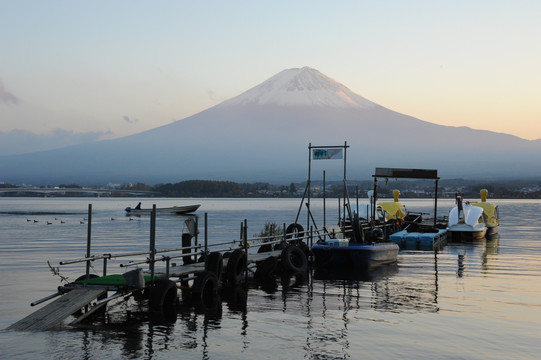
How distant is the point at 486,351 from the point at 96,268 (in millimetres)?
19774

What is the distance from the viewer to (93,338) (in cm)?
1448

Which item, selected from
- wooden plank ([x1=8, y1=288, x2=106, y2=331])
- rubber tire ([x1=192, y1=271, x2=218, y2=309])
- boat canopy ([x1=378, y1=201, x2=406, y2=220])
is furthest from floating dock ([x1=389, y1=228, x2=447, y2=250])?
wooden plank ([x1=8, y1=288, x2=106, y2=331])

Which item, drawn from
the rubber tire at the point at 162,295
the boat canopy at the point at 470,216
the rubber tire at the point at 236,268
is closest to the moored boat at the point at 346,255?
the rubber tire at the point at 236,268

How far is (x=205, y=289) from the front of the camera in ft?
66.6

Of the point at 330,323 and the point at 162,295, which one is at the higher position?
the point at 162,295

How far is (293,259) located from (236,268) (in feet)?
18.2

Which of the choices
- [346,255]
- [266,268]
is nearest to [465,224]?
[346,255]

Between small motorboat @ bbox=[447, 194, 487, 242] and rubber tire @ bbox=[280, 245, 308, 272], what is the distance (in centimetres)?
2324

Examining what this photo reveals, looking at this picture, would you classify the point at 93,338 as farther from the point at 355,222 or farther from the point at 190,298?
the point at 355,222

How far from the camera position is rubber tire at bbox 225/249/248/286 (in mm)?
23016

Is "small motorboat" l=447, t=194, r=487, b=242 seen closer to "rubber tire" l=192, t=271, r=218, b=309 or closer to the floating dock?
the floating dock

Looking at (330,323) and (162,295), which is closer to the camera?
(330,323)

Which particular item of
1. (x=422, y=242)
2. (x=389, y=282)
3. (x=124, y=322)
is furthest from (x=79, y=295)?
(x=422, y=242)

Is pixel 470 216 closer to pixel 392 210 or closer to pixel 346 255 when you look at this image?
pixel 392 210
